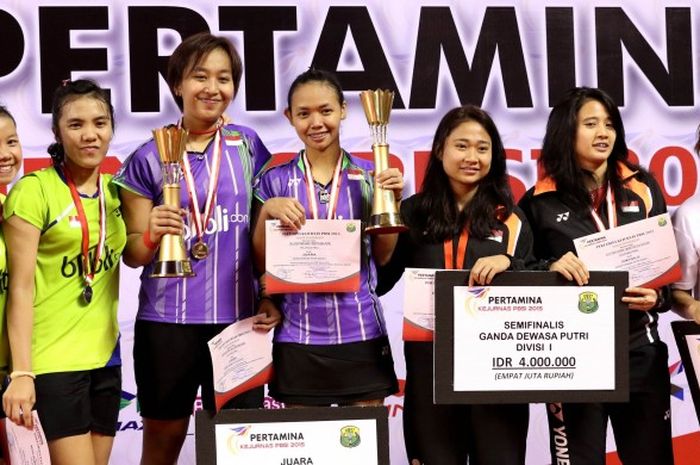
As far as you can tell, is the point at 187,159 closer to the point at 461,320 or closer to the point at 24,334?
the point at 24,334

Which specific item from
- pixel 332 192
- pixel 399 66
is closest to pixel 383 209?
pixel 332 192

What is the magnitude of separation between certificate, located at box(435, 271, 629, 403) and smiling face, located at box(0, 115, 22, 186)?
1.29m

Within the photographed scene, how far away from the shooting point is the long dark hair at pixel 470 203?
292 cm

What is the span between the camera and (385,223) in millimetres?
2746

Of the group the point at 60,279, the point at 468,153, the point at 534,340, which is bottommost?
the point at 534,340

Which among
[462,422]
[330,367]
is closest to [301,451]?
[330,367]

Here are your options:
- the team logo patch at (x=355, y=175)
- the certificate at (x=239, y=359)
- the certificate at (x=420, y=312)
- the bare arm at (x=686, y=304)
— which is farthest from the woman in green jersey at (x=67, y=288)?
the bare arm at (x=686, y=304)

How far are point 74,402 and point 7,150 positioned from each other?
0.74 m

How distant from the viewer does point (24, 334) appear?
2703 mm

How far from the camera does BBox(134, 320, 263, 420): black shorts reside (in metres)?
2.98

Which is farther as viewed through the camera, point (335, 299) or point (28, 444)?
point (335, 299)

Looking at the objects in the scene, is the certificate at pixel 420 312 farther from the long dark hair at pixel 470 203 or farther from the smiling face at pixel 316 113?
the smiling face at pixel 316 113

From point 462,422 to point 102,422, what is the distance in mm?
1066

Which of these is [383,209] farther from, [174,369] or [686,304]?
[686,304]
